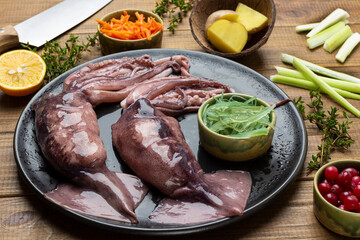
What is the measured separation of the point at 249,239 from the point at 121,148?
806 mm

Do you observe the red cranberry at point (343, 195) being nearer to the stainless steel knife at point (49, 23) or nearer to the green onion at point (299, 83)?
the green onion at point (299, 83)

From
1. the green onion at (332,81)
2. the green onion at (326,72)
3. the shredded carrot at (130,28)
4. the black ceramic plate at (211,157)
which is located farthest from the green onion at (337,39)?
the shredded carrot at (130,28)

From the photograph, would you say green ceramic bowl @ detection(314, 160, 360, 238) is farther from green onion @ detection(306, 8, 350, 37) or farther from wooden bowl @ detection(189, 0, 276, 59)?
green onion @ detection(306, 8, 350, 37)

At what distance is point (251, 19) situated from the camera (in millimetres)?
3568

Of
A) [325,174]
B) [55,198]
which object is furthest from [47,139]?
[325,174]

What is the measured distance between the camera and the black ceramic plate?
2.19 m

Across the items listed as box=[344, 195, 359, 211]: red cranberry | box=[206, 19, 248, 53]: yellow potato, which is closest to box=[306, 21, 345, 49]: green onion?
box=[206, 19, 248, 53]: yellow potato

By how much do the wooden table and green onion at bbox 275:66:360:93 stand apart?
11 centimetres

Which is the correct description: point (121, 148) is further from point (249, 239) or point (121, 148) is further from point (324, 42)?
point (324, 42)

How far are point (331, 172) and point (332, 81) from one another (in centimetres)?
125

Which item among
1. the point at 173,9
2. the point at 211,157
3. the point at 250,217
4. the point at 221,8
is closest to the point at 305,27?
the point at 221,8

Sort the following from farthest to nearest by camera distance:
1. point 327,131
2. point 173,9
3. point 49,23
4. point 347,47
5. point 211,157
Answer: point 173,9 → point 49,23 → point 347,47 → point 327,131 → point 211,157

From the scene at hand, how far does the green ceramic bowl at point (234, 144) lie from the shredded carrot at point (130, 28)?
1.20 meters

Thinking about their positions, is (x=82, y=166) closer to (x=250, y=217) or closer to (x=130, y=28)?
(x=250, y=217)
